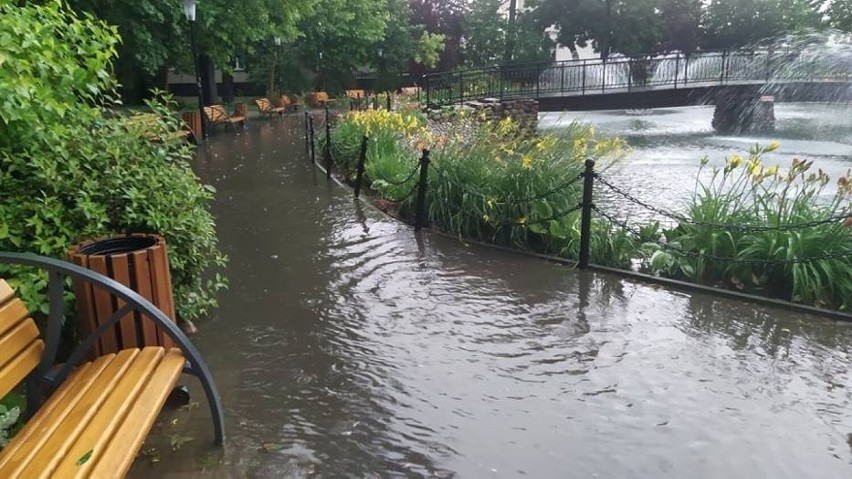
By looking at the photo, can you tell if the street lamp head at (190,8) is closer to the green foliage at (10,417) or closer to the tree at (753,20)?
the green foliage at (10,417)

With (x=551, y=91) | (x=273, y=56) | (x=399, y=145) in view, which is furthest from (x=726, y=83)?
(x=273, y=56)

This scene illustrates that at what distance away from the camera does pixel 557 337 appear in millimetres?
4723

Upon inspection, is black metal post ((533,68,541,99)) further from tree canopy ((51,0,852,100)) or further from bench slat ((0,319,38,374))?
bench slat ((0,319,38,374))

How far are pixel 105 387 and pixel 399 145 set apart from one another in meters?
8.55

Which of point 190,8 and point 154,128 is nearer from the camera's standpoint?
point 154,128

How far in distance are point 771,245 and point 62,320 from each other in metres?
5.29

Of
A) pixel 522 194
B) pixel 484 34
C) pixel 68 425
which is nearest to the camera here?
pixel 68 425

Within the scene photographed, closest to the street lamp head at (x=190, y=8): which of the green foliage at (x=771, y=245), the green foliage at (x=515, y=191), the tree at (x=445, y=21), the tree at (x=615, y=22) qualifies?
the green foliage at (x=515, y=191)

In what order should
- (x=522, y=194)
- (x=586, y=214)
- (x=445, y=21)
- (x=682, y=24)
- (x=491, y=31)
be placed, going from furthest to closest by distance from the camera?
(x=445, y=21) → (x=682, y=24) → (x=491, y=31) → (x=522, y=194) → (x=586, y=214)

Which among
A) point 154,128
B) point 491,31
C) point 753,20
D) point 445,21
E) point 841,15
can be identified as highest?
point 445,21

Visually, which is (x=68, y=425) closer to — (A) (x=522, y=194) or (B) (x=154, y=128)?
(B) (x=154, y=128)

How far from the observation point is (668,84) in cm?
2547

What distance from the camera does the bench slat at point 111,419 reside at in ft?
7.15

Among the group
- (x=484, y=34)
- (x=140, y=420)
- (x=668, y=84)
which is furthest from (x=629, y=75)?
(x=140, y=420)
